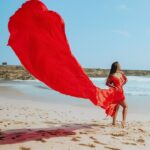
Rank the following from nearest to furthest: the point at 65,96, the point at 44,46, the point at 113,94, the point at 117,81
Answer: the point at 44,46, the point at 113,94, the point at 117,81, the point at 65,96

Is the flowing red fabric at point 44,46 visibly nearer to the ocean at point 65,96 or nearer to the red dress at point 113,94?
the red dress at point 113,94

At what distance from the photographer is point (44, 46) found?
681 centimetres

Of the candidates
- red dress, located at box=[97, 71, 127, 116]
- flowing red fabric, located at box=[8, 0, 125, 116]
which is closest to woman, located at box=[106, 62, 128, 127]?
red dress, located at box=[97, 71, 127, 116]

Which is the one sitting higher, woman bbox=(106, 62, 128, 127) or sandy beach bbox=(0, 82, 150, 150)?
woman bbox=(106, 62, 128, 127)

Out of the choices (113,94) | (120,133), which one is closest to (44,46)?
(113,94)

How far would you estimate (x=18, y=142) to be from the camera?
6.41 metres

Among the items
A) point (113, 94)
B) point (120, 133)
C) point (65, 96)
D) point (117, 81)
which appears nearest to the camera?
point (120, 133)

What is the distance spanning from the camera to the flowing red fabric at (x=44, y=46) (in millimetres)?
6770

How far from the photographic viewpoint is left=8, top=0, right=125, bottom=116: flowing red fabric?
6770 millimetres

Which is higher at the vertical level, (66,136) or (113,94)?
(113,94)

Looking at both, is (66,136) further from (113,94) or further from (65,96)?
(65,96)

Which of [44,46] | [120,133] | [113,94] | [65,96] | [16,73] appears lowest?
[120,133]

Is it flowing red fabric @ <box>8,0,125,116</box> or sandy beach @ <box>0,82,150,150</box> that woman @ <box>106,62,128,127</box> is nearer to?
sandy beach @ <box>0,82,150,150</box>

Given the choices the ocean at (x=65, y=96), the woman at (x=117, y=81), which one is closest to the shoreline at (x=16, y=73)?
the ocean at (x=65, y=96)
